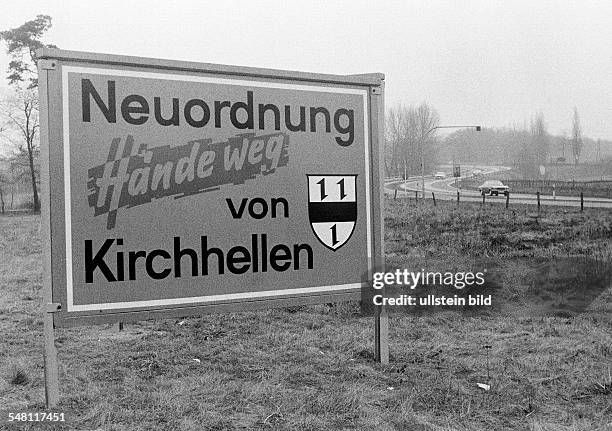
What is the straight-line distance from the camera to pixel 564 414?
367 cm

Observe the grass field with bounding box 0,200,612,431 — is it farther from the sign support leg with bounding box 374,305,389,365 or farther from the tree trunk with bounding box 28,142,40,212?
the tree trunk with bounding box 28,142,40,212

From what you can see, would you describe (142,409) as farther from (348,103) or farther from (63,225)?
(348,103)

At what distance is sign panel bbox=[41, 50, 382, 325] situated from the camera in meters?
4.20

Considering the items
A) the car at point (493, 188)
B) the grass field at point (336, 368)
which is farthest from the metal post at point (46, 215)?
the car at point (493, 188)

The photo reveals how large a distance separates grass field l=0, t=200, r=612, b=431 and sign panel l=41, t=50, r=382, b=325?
0.59 m

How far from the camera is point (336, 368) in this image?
475 centimetres

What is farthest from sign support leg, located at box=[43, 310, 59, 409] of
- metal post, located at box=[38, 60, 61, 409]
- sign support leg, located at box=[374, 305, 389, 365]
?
sign support leg, located at box=[374, 305, 389, 365]

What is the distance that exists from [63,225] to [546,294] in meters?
6.21

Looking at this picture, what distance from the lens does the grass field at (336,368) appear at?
3.67 meters

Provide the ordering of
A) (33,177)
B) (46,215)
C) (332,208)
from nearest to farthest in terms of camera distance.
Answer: (46,215) < (332,208) < (33,177)

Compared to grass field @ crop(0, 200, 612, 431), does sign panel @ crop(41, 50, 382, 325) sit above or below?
above

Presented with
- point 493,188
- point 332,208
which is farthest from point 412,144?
point 332,208

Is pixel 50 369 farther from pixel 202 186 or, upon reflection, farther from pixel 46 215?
pixel 202 186

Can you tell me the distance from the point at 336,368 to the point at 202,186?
1.82 metres
